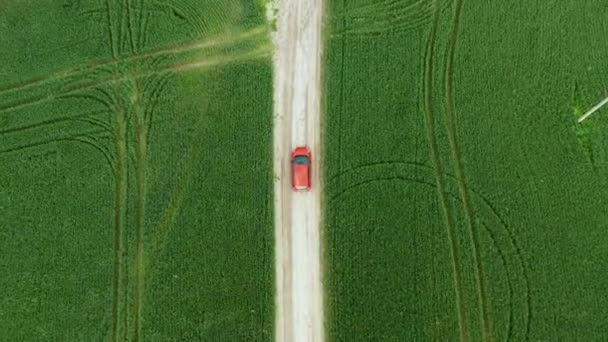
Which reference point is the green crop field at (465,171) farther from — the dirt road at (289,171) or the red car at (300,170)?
the red car at (300,170)

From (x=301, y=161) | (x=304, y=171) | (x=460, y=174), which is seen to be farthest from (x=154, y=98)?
A: (x=460, y=174)

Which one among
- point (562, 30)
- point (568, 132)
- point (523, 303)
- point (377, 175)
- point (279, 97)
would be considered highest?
point (562, 30)

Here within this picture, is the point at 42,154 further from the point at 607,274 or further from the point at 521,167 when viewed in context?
the point at 607,274

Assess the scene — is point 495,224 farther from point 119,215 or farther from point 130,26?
point 130,26

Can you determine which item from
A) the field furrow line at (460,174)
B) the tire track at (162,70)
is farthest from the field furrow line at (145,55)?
the field furrow line at (460,174)

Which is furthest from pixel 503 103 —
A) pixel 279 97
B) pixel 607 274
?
pixel 279 97

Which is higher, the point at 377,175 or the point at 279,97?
the point at 279,97
